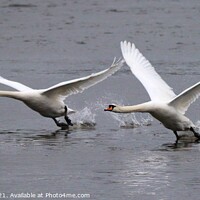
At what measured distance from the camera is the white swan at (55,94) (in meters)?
15.3

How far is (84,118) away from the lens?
16.2m

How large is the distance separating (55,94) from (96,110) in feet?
4.94

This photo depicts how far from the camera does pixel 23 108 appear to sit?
56.9ft

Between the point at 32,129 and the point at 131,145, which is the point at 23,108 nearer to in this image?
the point at 32,129

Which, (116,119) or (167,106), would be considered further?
(116,119)

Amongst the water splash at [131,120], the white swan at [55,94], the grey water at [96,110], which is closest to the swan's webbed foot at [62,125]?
the white swan at [55,94]

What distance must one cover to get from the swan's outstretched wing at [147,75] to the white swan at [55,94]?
40 cm

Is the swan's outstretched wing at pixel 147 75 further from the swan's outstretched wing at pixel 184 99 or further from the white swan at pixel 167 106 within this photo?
the swan's outstretched wing at pixel 184 99

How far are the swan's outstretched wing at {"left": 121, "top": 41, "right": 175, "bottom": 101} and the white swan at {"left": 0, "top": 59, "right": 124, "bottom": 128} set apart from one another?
1.32 feet

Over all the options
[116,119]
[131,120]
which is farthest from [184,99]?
[116,119]

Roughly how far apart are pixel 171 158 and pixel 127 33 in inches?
576

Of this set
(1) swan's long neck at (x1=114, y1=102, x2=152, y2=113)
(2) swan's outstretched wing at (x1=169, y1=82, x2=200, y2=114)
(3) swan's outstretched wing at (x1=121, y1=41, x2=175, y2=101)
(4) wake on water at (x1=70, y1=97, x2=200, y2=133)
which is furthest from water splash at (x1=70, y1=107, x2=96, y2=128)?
(1) swan's long neck at (x1=114, y1=102, x2=152, y2=113)

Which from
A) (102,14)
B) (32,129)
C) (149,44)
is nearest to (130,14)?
(102,14)

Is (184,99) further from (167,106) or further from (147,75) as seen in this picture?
(147,75)
